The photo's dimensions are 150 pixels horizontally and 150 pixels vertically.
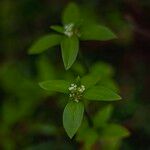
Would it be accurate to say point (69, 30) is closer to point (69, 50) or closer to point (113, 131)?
point (69, 50)

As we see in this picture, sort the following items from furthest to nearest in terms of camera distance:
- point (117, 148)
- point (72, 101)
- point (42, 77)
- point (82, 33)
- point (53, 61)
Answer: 1. point (53, 61)
2. point (42, 77)
3. point (117, 148)
4. point (82, 33)
5. point (72, 101)

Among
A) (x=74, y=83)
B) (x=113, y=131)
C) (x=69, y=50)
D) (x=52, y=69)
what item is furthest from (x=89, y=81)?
A: (x=52, y=69)

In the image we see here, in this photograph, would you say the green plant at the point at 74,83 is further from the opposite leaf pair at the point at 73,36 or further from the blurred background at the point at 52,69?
the blurred background at the point at 52,69

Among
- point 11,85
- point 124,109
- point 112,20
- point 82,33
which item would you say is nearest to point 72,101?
point 82,33

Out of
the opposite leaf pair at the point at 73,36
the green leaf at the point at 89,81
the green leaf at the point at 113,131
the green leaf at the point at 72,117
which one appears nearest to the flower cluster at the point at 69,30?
the opposite leaf pair at the point at 73,36

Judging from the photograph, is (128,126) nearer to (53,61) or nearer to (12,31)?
(53,61)

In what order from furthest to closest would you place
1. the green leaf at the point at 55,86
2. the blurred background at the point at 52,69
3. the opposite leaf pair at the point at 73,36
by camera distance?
1. the blurred background at the point at 52,69
2. the opposite leaf pair at the point at 73,36
3. the green leaf at the point at 55,86
